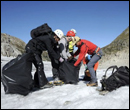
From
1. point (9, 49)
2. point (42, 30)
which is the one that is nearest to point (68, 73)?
point (42, 30)

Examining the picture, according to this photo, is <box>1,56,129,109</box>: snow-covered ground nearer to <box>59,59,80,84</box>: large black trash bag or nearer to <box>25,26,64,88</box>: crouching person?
<box>25,26,64,88</box>: crouching person

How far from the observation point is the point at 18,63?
3.52 meters

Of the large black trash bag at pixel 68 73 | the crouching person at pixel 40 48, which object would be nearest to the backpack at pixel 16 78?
the crouching person at pixel 40 48

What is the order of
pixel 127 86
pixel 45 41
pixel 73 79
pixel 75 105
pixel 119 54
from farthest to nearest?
pixel 119 54
pixel 73 79
pixel 45 41
pixel 127 86
pixel 75 105

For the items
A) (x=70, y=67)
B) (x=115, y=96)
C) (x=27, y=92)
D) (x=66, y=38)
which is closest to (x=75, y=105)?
(x=115, y=96)

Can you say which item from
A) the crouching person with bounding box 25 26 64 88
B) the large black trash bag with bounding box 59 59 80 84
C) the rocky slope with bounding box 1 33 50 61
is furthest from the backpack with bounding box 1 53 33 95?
the rocky slope with bounding box 1 33 50 61

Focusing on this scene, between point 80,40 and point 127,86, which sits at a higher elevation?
point 80,40

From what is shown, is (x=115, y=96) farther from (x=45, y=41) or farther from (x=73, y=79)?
(x=45, y=41)

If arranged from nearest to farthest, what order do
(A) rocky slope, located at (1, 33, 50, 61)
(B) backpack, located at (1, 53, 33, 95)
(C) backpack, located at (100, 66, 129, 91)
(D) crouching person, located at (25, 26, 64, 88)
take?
(C) backpack, located at (100, 66, 129, 91) → (B) backpack, located at (1, 53, 33, 95) → (D) crouching person, located at (25, 26, 64, 88) → (A) rocky slope, located at (1, 33, 50, 61)

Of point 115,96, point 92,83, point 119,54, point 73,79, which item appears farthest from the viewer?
point 119,54

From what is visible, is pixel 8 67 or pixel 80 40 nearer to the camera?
pixel 8 67

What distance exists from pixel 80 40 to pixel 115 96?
188 cm

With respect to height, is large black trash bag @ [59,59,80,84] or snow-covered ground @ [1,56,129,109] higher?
large black trash bag @ [59,59,80,84]

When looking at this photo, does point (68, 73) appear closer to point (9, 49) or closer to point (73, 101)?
point (73, 101)
